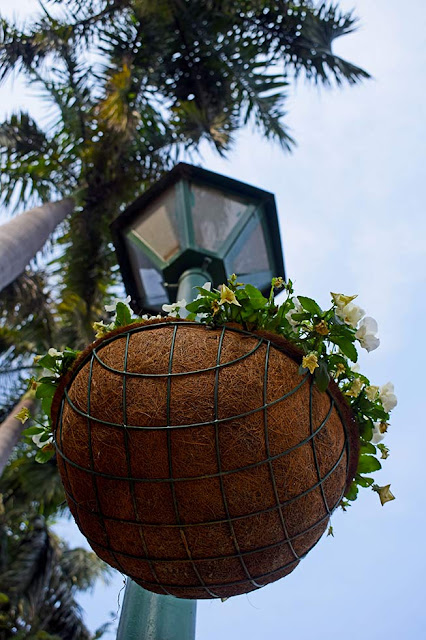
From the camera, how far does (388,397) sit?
1.63 metres

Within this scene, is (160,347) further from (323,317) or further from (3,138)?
(3,138)

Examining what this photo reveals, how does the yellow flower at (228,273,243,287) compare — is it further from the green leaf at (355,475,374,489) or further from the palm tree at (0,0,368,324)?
the palm tree at (0,0,368,324)

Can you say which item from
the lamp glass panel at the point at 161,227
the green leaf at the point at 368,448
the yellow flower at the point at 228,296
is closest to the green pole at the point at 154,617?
the green leaf at the point at 368,448

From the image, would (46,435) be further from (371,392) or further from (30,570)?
(30,570)

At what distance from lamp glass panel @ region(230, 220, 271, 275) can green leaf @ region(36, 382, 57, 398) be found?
1.41 metres

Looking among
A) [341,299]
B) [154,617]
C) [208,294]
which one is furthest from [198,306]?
[154,617]

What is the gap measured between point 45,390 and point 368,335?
2.95 feet

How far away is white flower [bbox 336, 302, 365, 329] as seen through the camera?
1.54 metres

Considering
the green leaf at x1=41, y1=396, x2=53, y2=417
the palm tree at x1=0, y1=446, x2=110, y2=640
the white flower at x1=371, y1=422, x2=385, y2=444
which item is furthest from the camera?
the palm tree at x1=0, y1=446, x2=110, y2=640

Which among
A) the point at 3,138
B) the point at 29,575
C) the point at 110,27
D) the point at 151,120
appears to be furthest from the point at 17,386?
the point at 110,27

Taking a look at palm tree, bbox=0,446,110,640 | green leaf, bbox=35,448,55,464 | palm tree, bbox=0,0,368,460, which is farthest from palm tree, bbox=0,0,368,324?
green leaf, bbox=35,448,55,464

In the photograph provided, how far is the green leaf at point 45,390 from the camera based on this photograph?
170cm

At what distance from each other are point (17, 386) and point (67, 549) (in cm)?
402

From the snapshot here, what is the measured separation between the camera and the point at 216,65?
790cm
